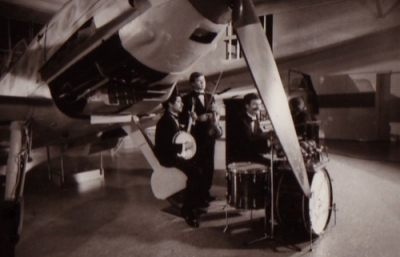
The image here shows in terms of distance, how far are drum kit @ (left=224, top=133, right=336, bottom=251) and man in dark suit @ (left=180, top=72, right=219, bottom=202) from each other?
814 mm

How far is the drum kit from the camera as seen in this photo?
2971 mm

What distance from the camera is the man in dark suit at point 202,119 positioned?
3973 millimetres

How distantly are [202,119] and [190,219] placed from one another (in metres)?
1.19

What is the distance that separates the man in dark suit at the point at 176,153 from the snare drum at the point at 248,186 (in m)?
0.61

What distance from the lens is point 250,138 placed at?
3414mm

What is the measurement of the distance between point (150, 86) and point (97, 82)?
49cm

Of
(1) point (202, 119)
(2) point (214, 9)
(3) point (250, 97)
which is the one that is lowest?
(1) point (202, 119)

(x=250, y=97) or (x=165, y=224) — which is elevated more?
(x=250, y=97)

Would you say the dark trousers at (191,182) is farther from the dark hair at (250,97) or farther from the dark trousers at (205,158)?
the dark hair at (250,97)

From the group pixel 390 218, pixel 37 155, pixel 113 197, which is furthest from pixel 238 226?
pixel 37 155

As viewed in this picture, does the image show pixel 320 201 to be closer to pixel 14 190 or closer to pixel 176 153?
pixel 176 153

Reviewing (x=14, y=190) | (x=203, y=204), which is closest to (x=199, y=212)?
(x=203, y=204)

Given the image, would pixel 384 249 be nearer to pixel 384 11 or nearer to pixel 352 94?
pixel 384 11

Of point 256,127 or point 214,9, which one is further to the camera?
point 256,127
